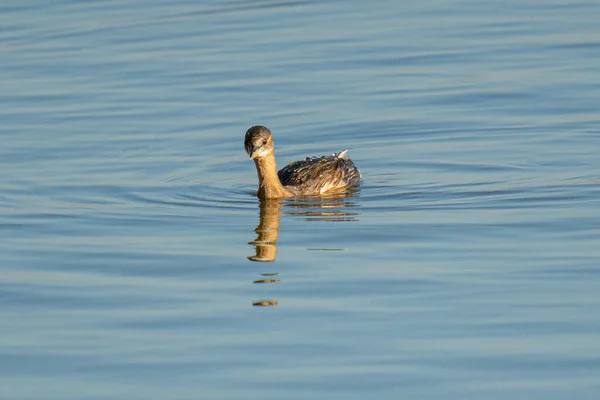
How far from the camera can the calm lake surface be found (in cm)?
878

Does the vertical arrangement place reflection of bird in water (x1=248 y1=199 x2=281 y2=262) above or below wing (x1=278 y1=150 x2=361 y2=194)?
below

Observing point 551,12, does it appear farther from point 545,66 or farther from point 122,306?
point 122,306

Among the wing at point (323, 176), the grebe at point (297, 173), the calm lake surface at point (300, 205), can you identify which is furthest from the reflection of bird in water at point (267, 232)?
the wing at point (323, 176)

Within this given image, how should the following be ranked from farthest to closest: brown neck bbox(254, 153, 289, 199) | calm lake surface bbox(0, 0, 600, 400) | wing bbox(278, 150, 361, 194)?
wing bbox(278, 150, 361, 194) < brown neck bbox(254, 153, 289, 199) < calm lake surface bbox(0, 0, 600, 400)

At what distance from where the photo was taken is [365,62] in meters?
20.8

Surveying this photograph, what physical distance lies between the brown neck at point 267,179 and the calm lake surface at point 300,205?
23cm

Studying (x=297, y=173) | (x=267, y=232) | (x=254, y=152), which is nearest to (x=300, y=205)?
(x=254, y=152)

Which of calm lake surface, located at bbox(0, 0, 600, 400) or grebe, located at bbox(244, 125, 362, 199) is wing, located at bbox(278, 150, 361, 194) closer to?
grebe, located at bbox(244, 125, 362, 199)

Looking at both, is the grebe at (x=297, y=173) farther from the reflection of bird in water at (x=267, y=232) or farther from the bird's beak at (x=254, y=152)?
the reflection of bird in water at (x=267, y=232)

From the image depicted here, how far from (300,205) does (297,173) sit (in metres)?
1.00

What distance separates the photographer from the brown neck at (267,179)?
49.3ft

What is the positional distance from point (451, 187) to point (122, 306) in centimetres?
529

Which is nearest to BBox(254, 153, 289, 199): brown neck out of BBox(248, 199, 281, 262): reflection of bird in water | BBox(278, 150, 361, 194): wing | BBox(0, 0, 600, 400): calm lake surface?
BBox(248, 199, 281, 262): reflection of bird in water

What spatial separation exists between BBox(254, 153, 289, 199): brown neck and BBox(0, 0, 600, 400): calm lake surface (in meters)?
0.23
